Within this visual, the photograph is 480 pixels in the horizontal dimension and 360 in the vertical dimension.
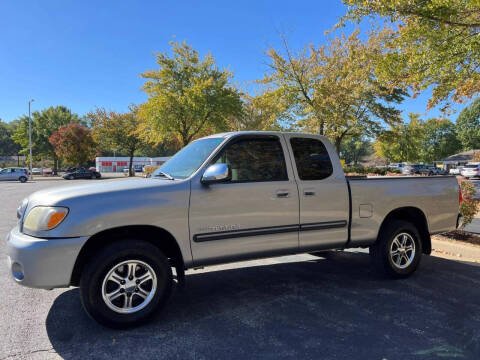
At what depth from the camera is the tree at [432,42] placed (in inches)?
288

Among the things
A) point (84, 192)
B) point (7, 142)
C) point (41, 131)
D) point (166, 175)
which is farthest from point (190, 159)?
point (7, 142)

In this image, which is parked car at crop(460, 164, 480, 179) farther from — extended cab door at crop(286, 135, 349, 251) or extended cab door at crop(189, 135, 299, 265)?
extended cab door at crop(189, 135, 299, 265)

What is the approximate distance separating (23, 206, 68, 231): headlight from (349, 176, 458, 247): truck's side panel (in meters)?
3.33

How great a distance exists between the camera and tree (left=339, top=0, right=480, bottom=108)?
7.31 metres

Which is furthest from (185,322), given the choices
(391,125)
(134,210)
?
(391,125)

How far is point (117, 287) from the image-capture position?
3.28m

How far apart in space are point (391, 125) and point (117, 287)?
2253 cm

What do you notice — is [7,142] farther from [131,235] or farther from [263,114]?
[131,235]

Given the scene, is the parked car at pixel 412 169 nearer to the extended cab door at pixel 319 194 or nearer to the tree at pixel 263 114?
the tree at pixel 263 114

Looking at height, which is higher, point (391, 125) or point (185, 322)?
point (391, 125)

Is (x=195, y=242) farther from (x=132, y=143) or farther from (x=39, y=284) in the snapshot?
(x=132, y=143)

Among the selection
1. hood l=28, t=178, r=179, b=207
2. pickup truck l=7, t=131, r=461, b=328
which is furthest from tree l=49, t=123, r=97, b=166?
hood l=28, t=178, r=179, b=207

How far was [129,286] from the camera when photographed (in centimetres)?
328

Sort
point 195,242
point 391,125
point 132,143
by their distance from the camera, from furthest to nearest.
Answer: point 132,143
point 391,125
point 195,242
